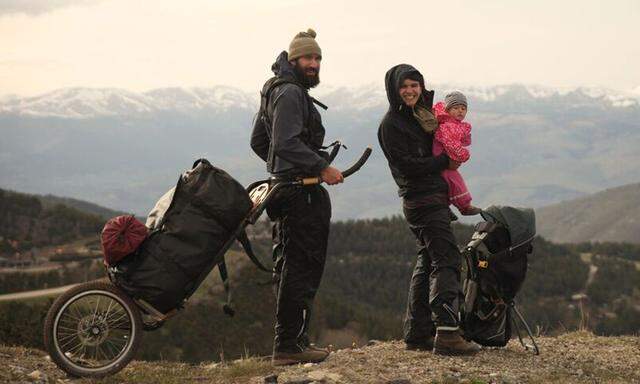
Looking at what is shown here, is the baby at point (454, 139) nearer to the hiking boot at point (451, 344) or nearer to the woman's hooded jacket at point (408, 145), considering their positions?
the woman's hooded jacket at point (408, 145)

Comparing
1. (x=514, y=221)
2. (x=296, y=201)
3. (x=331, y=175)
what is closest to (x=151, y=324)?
(x=296, y=201)

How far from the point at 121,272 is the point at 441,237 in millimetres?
3277

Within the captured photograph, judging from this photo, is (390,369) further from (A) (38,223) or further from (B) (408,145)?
(A) (38,223)

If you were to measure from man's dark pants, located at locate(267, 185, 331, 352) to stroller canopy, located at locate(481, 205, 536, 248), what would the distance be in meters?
1.88

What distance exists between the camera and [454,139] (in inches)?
326

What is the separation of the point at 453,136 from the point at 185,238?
9.71 feet

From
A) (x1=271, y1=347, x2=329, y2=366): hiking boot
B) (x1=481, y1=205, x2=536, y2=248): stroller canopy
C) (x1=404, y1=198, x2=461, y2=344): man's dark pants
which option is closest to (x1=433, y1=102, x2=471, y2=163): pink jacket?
(x1=404, y1=198, x2=461, y2=344): man's dark pants

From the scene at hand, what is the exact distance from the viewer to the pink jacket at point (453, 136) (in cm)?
821

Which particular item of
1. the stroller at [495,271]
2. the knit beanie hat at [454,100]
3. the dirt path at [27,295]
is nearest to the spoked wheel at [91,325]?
the stroller at [495,271]

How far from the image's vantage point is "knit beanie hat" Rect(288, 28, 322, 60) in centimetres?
795

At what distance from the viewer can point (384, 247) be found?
12525cm

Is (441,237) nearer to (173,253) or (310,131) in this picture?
(310,131)

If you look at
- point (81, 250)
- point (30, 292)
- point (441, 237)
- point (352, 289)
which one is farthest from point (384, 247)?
point (441, 237)

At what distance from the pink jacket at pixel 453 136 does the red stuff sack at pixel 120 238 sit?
3.22 metres
